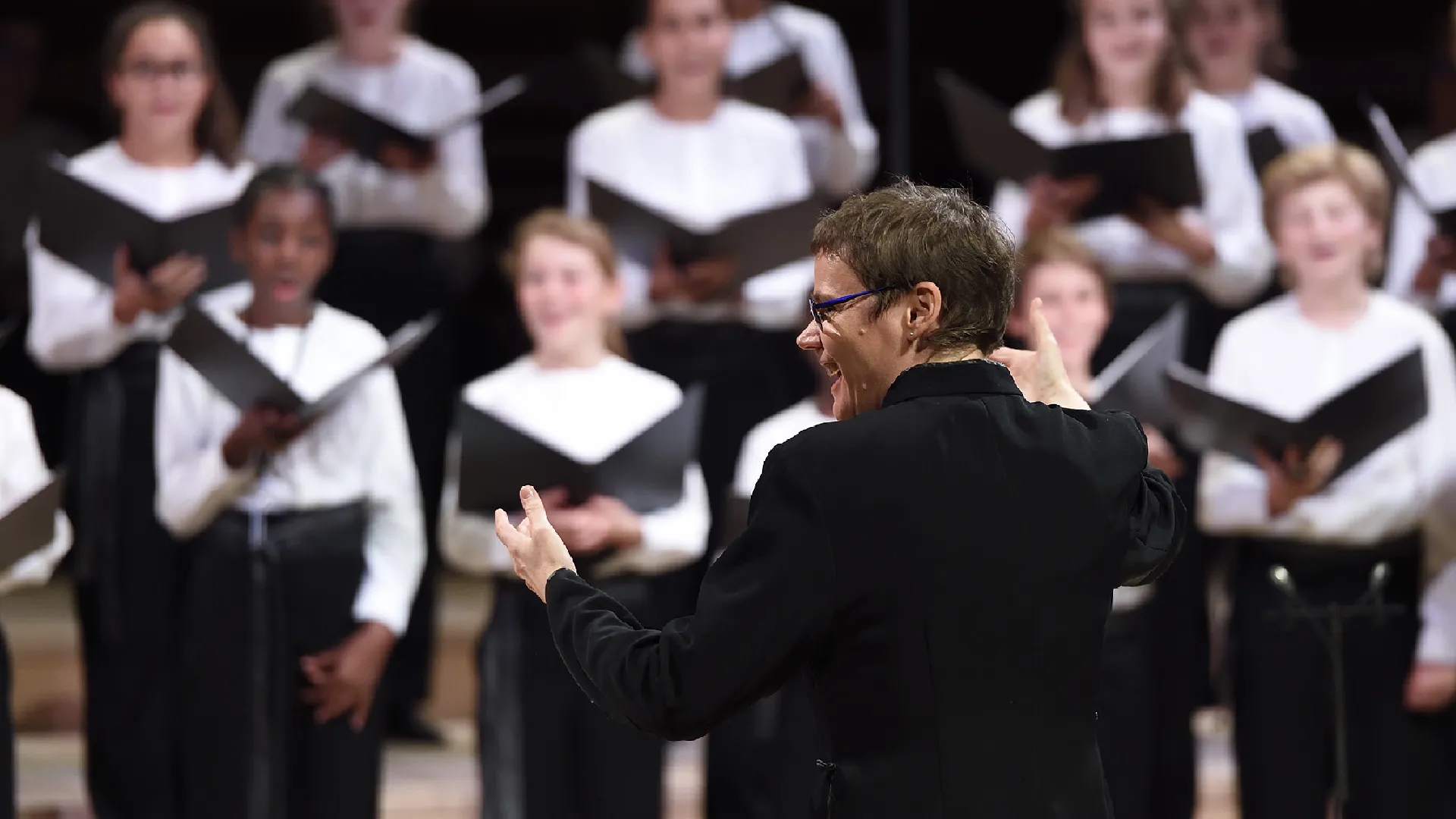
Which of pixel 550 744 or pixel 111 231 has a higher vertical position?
pixel 111 231

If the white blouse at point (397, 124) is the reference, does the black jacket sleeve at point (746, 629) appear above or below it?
above

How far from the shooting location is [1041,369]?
7.32 ft

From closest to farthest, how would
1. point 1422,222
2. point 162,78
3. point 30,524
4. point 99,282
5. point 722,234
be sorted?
point 30,524 < point 99,282 < point 722,234 < point 162,78 < point 1422,222

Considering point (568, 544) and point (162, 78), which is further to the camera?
point (162, 78)

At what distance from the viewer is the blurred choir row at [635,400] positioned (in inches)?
141

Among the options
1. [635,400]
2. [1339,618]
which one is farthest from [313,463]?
[1339,618]

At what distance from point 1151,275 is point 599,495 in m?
1.49

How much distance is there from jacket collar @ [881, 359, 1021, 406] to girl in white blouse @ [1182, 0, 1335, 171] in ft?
9.90

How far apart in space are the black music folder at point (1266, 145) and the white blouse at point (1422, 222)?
0.31 metres

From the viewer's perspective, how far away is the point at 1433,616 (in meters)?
3.67

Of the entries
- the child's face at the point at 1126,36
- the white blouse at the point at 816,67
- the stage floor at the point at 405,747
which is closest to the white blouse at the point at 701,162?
the white blouse at the point at 816,67

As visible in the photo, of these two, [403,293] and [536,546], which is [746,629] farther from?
[403,293]

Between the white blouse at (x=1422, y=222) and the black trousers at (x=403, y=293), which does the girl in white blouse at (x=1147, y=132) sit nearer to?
the white blouse at (x=1422, y=222)

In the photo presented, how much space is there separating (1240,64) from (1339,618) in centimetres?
167
